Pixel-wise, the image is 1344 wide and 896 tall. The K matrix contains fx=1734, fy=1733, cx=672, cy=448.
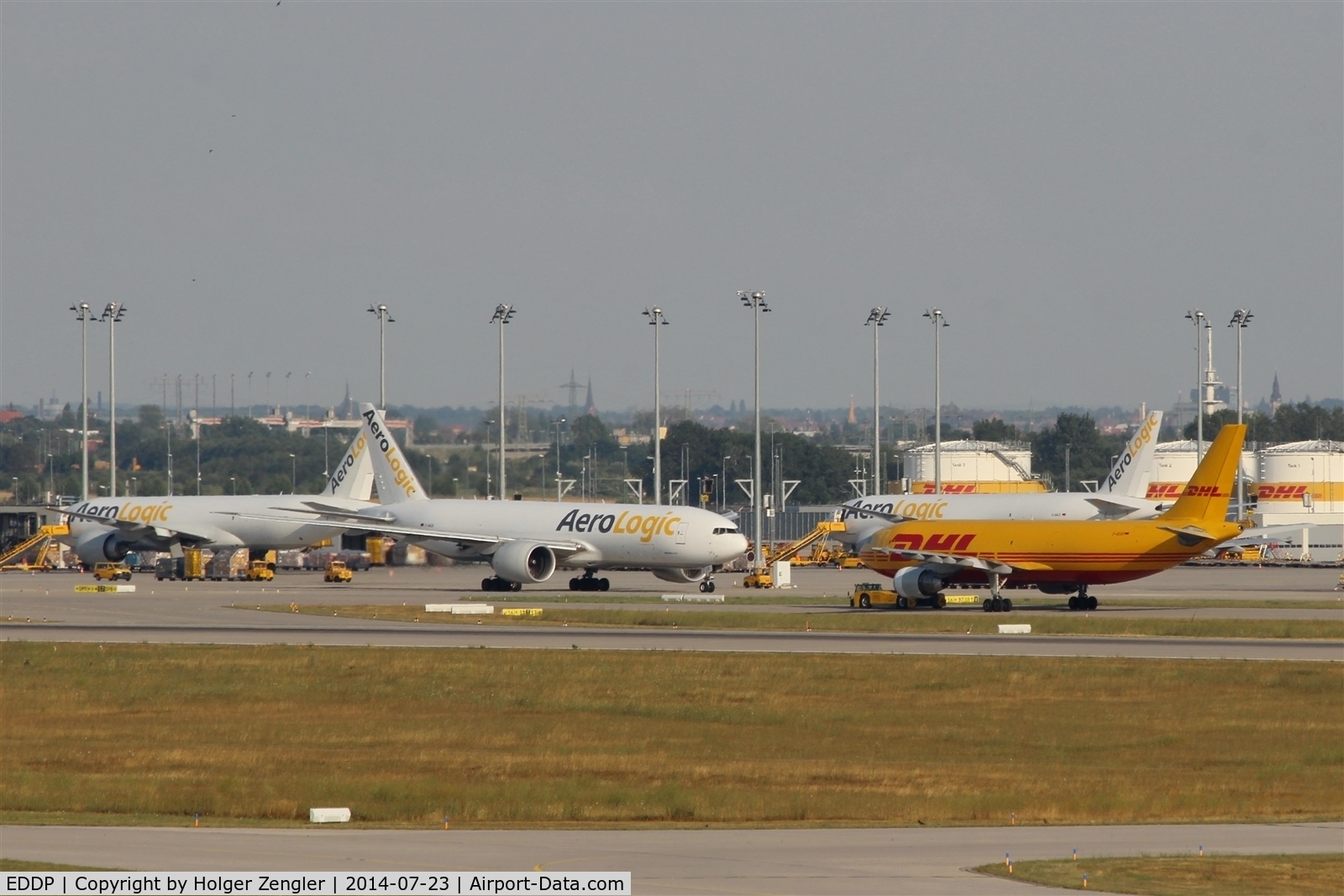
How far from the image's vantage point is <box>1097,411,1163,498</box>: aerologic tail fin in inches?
4262

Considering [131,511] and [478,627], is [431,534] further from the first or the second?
[131,511]

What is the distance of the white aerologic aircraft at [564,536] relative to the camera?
85750 millimetres

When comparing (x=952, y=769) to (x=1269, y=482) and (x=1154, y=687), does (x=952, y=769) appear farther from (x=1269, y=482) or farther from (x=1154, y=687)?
(x=1269, y=482)

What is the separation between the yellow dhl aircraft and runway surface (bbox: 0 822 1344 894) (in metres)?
47.8

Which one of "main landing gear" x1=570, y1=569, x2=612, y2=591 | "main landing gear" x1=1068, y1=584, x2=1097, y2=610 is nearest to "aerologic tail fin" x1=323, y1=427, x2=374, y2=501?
"main landing gear" x1=570, y1=569, x2=612, y2=591

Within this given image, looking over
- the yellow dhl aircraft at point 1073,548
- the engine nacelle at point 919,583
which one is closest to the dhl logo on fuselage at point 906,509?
the yellow dhl aircraft at point 1073,548

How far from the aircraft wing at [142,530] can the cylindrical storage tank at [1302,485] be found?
310ft

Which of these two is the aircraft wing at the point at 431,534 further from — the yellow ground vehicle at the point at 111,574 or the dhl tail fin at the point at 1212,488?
the dhl tail fin at the point at 1212,488

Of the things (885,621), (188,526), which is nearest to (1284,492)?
(188,526)

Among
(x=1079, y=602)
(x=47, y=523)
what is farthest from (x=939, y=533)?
(x=47, y=523)

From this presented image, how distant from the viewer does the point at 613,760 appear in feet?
113

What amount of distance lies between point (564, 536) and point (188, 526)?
4120cm

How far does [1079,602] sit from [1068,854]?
53342 millimetres

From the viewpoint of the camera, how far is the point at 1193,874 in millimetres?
21078
